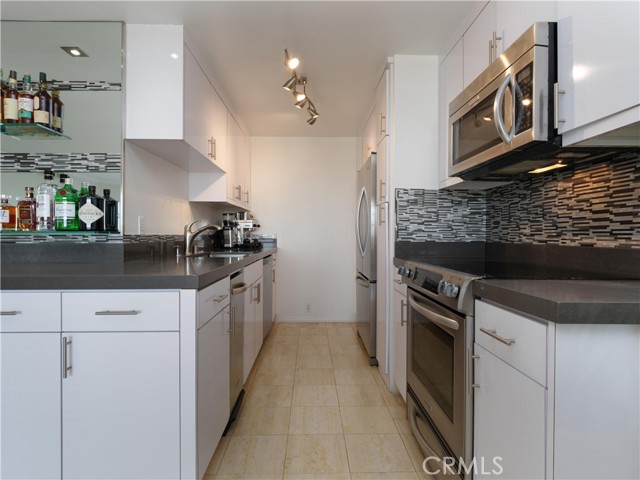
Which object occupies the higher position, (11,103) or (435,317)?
Result: (11,103)

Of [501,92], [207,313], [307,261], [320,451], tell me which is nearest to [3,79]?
[207,313]

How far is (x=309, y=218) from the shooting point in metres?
4.01

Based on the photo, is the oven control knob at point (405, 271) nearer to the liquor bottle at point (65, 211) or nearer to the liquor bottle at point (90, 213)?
the liquor bottle at point (90, 213)

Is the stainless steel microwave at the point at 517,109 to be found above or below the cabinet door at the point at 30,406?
above

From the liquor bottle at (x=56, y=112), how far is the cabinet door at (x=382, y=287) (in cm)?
202

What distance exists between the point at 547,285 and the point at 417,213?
127cm

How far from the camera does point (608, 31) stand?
91cm

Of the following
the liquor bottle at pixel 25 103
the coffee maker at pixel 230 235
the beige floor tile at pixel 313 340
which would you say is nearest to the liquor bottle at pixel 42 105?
the liquor bottle at pixel 25 103

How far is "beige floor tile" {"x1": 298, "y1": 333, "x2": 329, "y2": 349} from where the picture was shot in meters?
3.20

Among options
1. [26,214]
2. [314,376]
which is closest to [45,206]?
[26,214]

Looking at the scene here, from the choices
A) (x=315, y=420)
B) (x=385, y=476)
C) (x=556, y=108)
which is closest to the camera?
(x=556, y=108)

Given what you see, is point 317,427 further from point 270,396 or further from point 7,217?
point 7,217

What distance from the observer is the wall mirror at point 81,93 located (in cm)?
179

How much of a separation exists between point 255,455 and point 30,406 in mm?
951
